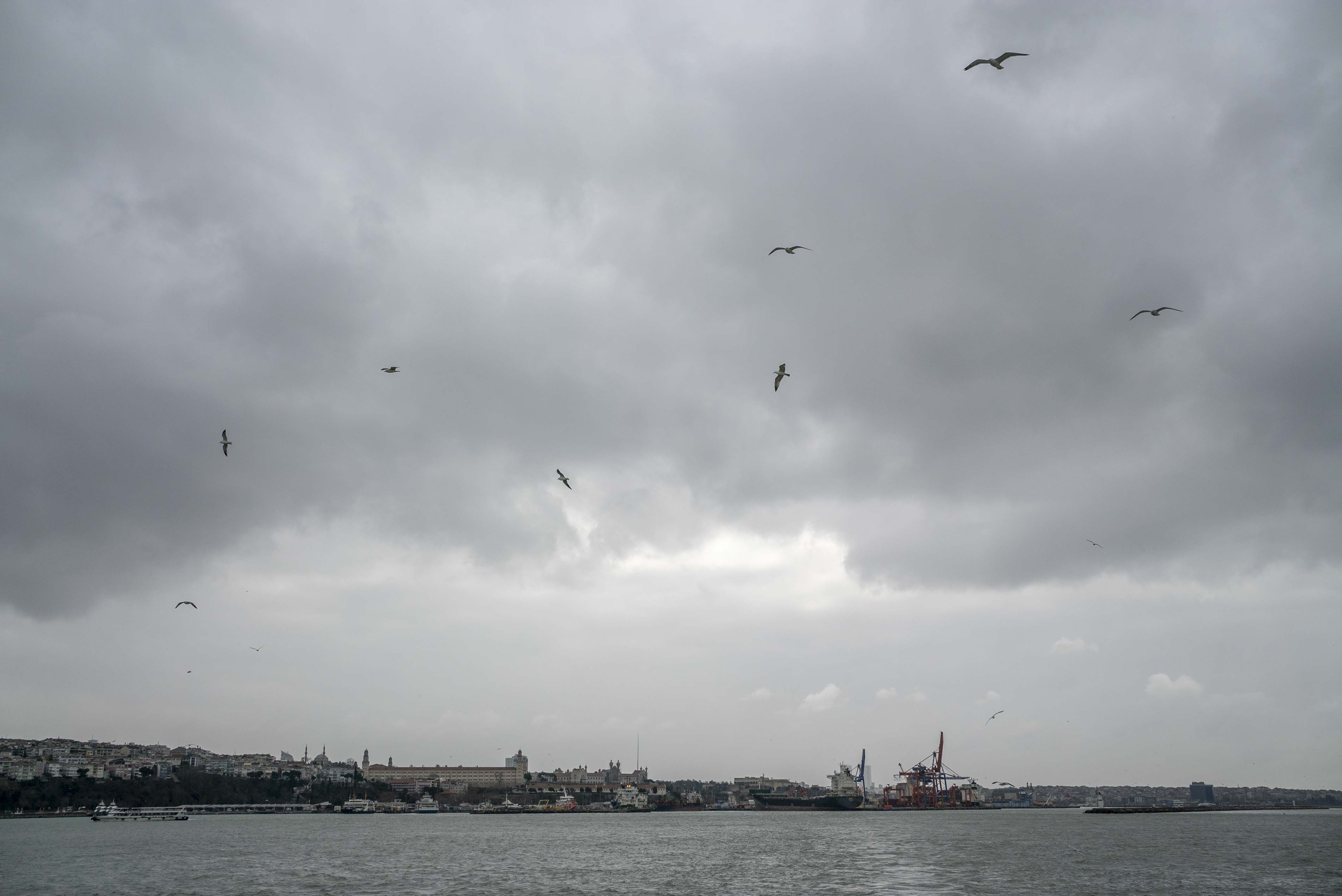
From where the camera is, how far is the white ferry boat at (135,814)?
5408 inches

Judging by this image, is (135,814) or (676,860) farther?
(135,814)

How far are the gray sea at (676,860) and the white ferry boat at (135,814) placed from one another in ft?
51.1

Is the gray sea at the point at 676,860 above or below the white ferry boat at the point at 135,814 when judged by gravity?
above

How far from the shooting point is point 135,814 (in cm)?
14900

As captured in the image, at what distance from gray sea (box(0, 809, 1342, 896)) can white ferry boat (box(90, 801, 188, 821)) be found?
15578 millimetres

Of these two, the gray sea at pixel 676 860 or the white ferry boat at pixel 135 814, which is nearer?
the gray sea at pixel 676 860

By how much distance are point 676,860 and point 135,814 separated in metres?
130

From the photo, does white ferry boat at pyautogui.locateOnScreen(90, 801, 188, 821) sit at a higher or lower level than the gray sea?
lower

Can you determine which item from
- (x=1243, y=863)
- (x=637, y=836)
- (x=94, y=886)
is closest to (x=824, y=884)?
(x=1243, y=863)

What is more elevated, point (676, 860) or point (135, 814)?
point (676, 860)

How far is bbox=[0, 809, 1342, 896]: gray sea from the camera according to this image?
148ft

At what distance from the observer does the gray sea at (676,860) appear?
148 feet

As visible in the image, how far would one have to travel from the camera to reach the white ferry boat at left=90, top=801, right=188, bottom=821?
451ft

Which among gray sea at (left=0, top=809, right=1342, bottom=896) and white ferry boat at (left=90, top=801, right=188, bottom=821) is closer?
gray sea at (left=0, top=809, right=1342, bottom=896)
